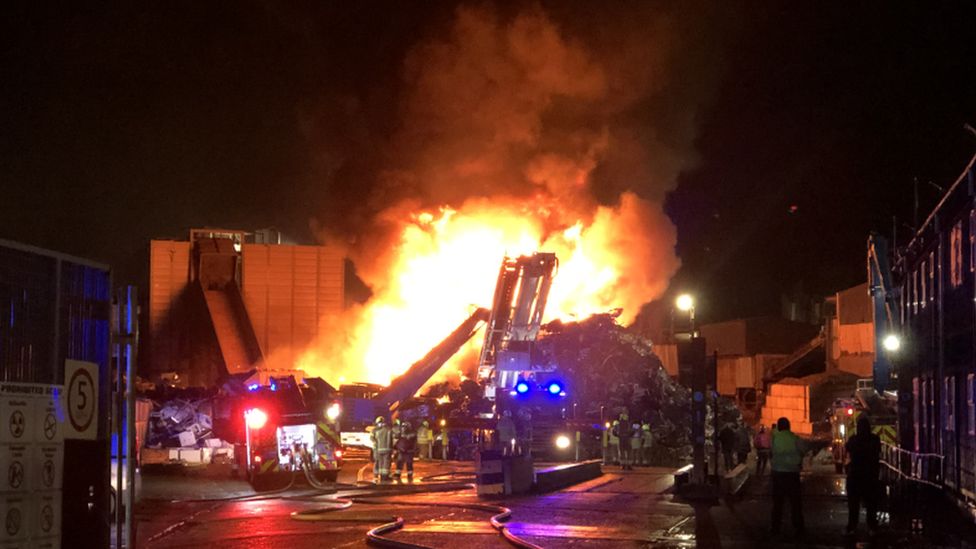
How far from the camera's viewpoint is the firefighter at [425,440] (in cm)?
3028

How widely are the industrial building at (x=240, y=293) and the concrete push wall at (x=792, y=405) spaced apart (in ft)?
66.3

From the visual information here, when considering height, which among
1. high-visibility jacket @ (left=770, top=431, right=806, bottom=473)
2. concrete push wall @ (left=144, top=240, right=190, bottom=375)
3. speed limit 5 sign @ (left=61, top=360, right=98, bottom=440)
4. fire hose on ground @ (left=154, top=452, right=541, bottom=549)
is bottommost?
fire hose on ground @ (left=154, top=452, right=541, bottom=549)

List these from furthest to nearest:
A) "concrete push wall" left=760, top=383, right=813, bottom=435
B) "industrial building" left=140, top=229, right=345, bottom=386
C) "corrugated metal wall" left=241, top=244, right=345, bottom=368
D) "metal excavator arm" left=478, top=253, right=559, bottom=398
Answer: "corrugated metal wall" left=241, top=244, right=345, bottom=368
"industrial building" left=140, top=229, right=345, bottom=386
"concrete push wall" left=760, top=383, right=813, bottom=435
"metal excavator arm" left=478, top=253, right=559, bottom=398

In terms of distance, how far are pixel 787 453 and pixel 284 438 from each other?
11.2m

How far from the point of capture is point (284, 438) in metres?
21.7

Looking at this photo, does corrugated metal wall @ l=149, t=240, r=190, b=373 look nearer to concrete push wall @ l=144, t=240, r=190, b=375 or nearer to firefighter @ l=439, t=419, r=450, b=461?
concrete push wall @ l=144, t=240, r=190, b=375

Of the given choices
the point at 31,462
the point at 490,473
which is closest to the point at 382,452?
the point at 490,473

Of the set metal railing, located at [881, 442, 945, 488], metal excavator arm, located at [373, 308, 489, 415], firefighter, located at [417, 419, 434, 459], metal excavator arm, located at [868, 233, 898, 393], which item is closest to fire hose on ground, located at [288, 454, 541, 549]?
metal railing, located at [881, 442, 945, 488]

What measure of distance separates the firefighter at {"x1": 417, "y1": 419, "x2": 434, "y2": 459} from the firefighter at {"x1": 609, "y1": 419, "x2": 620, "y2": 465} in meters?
5.09

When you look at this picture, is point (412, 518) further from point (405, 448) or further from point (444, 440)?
point (444, 440)

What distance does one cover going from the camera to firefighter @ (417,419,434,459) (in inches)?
1192

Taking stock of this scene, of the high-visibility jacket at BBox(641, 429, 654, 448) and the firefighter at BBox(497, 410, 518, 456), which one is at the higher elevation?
the firefighter at BBox(497, 410, 518, 456)

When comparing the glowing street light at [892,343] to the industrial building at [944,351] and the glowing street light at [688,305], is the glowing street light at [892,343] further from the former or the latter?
the glowing street light at [688,305]

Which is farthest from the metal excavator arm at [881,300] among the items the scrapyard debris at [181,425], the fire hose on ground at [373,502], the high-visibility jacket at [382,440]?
the scrapyard debris at [181,425]
